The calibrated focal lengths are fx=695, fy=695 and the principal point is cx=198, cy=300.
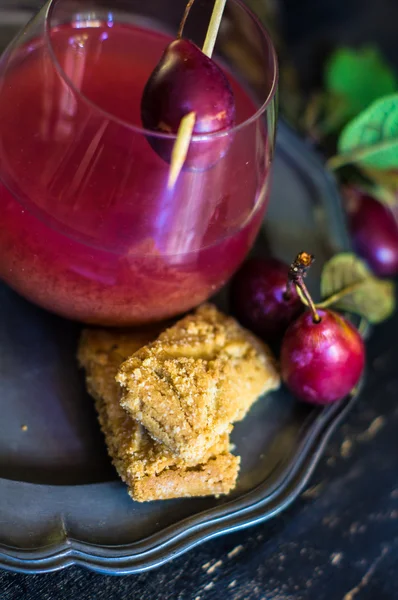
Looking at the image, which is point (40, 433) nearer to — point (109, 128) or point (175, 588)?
point (175, 588)

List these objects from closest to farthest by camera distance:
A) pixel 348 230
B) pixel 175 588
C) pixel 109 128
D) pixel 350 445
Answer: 1. pixel 109 128
2. pixel 175 588
3. pixel 350 445
4. pixel 348 230

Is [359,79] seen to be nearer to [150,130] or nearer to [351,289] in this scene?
[351,289]

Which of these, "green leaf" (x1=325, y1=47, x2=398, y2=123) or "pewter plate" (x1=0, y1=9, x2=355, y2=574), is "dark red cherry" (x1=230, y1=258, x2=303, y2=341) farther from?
"green leaf" (x1=325, y1=47, x2=398, y2=123)

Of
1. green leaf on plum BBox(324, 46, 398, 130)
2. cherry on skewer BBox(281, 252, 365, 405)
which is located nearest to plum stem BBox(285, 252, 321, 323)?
cherry on skewer BBox(281, 252, 365, 405)

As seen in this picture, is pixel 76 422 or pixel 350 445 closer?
pixel 76 422

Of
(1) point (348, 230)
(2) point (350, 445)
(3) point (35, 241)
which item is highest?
(3) point (35, 241)

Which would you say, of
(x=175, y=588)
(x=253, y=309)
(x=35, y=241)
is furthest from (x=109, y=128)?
(x=175, y=588)

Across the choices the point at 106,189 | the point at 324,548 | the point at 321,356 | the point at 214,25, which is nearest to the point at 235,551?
the point at 324,548
